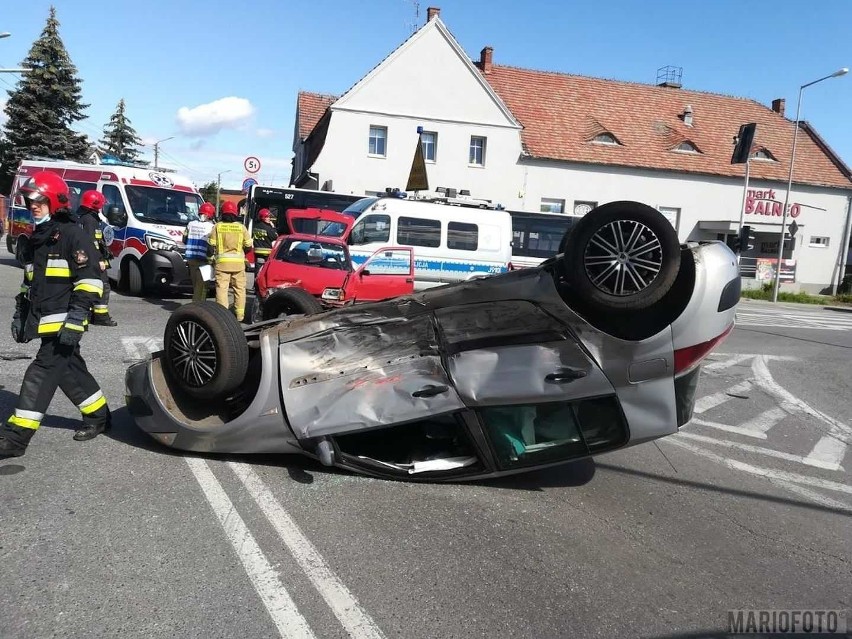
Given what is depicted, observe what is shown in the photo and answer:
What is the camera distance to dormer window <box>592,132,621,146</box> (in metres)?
32.4

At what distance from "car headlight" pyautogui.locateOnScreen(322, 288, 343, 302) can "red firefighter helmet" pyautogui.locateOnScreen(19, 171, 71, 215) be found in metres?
5.27

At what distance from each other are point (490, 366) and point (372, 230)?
10738 millimetres

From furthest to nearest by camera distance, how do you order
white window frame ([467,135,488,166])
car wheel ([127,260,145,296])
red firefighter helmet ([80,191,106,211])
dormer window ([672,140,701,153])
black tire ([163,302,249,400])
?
dormer window ([672,140,701,153]) < white window frame ([467,135,488,166]) < car wheel ([127,260,145,296]) < red firefighter helmet ([80,191,106,211]) < black tire ([163,302,249,400])

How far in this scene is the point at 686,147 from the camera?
33.6 metres

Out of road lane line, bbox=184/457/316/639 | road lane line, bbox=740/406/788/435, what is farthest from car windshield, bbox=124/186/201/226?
road lane line, bbox=740/406/788/435

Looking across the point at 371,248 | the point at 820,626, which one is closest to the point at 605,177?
the point at 371,248

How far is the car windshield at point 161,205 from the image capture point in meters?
13.3

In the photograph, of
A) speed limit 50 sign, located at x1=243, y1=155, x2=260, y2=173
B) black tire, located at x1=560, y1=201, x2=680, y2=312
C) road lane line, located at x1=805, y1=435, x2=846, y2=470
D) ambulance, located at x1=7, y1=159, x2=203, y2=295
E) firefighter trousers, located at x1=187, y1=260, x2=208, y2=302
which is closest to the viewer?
black tire, located at x1=560, y1=201, x2=680, y2=312

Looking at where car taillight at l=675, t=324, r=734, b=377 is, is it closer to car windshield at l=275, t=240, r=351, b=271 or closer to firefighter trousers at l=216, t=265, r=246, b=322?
firefighter trousers at l=216, t=265, r=246, b=322

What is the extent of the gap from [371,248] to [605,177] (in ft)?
68.7

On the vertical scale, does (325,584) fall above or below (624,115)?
below

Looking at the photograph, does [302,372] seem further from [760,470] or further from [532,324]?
[760,470]

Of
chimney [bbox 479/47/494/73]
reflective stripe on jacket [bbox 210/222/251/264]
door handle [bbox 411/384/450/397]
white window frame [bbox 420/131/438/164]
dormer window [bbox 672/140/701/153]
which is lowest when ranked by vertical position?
door handle [bbox 411/384/450/397]

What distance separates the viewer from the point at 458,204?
16.0m
